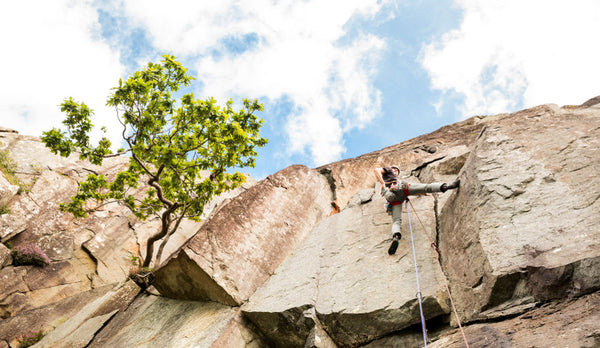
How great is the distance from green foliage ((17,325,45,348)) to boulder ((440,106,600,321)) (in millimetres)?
13651

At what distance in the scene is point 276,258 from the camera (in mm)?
9875

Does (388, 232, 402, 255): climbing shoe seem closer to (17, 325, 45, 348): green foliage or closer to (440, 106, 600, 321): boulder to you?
(440, 106, 600, 321): boulder

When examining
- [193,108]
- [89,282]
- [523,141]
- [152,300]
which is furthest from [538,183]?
[89,282]

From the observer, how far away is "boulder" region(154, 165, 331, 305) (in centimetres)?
868

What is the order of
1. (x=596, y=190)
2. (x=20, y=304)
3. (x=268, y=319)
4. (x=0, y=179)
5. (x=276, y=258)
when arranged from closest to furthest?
(x=596, y=190) → (x=268, y=319) → (x=276, y=258) → (x=20, y=304) → (x=0, y=179)

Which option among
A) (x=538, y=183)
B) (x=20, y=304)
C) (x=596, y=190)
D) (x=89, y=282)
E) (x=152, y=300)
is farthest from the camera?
(x=89, y=282)

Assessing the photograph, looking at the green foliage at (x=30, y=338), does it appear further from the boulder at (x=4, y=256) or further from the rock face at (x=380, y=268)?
the boulder at (x=4, y=256)

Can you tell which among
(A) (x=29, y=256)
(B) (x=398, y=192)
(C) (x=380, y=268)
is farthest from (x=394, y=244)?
(A) (x=29, y=256)

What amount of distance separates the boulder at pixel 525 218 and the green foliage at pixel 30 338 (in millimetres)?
13651

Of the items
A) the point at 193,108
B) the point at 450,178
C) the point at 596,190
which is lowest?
the point at 596,190

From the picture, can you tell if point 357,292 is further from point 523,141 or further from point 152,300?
point 152,300

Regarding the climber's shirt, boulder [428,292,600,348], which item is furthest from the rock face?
the climber's shirt

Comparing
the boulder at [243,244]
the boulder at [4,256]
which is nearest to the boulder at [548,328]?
the boulder at [243,244]

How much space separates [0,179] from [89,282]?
7.08 m
